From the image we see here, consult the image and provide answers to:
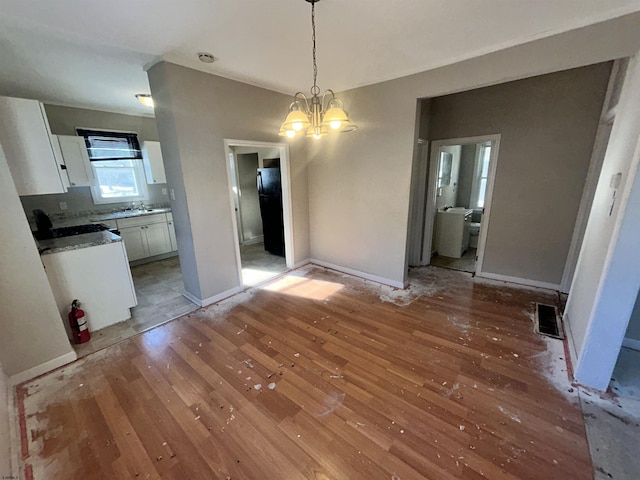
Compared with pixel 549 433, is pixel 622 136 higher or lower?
higher

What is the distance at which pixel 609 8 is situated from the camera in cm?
182

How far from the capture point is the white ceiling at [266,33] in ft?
5.73

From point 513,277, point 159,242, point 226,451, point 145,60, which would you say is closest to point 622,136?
point 513,277

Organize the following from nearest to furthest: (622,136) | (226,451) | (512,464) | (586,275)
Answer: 1. (512,464)
2. (226,451)
3. (622,136)
4. (586,275)

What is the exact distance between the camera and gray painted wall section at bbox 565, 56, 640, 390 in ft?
5.34

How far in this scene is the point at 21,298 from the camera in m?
2.01

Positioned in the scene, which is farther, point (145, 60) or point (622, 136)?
point (145, 60)

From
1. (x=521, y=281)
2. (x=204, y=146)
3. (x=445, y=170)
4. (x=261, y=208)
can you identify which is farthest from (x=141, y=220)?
(x=521, y=281)

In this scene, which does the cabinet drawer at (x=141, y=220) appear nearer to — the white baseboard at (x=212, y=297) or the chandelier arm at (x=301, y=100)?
the white baseboard at (x=212, y=297)

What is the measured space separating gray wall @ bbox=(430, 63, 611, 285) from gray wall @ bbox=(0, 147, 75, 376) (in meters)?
4.82

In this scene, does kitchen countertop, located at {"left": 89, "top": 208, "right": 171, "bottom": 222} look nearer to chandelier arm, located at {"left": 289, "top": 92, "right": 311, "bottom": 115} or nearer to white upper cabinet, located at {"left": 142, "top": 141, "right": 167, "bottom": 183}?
white upper cabinet, located at {"left": 142, "top": 141, "right": 167, "bottom": 183}

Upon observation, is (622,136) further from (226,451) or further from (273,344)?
(226,451)

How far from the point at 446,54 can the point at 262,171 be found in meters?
3.24

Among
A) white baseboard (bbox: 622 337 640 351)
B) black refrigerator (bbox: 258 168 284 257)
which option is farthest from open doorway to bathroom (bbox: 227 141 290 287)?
white baseboard (bbox: 622 337 640 351)
